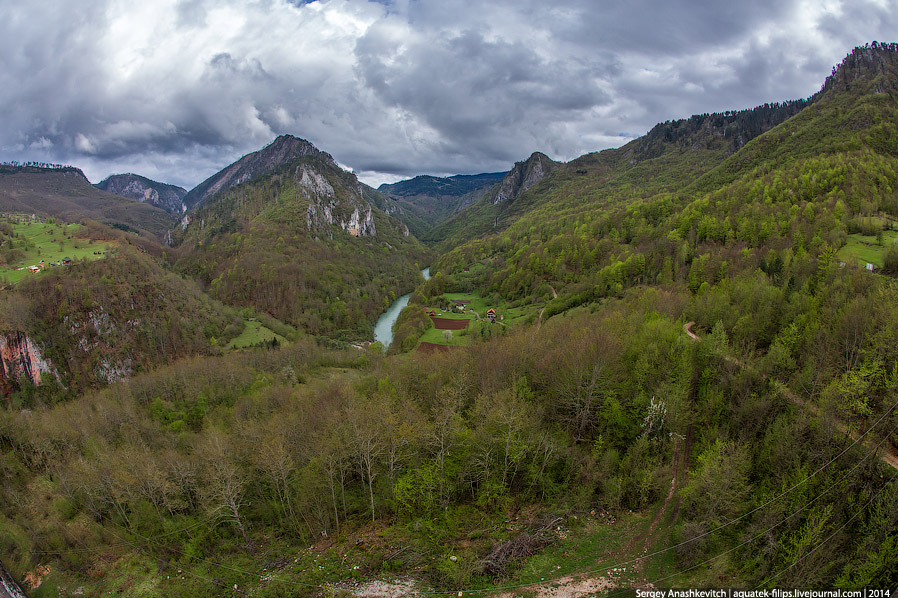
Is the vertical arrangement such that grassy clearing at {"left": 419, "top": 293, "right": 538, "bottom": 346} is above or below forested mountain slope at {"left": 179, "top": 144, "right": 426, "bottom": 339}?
below

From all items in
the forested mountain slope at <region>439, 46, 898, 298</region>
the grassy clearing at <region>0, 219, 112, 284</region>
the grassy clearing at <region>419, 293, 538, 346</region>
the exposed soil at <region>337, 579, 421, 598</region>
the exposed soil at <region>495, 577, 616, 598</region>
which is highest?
the grassy clearing at <region>0, 219, 112, 284</region>

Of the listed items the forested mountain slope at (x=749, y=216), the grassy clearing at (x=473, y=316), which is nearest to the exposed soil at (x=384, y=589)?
the grassy clearing at (x=473, y=316)

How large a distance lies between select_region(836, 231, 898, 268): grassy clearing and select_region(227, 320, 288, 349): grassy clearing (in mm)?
106297

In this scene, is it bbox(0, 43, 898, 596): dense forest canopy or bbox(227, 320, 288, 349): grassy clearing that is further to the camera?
bbox(227, 320, 288, 349): grassy clearing

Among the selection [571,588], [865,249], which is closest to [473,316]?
[865,249]

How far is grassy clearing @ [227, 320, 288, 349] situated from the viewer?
99.2m

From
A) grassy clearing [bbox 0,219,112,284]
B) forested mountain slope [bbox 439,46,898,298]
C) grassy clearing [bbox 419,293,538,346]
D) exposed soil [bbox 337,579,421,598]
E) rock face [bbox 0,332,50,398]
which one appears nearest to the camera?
exposed soil [bbox 337,579,421,598]

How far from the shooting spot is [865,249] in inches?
1919

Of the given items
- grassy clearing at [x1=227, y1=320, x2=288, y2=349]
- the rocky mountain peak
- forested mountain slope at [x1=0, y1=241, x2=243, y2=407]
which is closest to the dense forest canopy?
forested mountain slope at [x1=0, y1=241, x2=243, y2=407]

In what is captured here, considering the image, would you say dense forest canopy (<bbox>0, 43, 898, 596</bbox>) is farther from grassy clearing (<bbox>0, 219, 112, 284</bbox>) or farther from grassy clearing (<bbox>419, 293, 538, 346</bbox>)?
grassy clearing (<bbox>0, 219, 112, 284</bbox>)

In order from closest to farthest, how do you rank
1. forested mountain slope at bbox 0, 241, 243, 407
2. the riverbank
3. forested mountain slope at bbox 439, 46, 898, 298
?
forested mountain slope at bbox 439, 46, 898, 298, forested mountain slope at bbox 0, 241, 243, 407, the riverbank

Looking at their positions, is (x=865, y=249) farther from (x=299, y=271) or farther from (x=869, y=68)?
(x=299, y=271)

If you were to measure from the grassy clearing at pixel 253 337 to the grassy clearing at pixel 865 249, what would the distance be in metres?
106

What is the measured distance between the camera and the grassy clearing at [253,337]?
326ft
